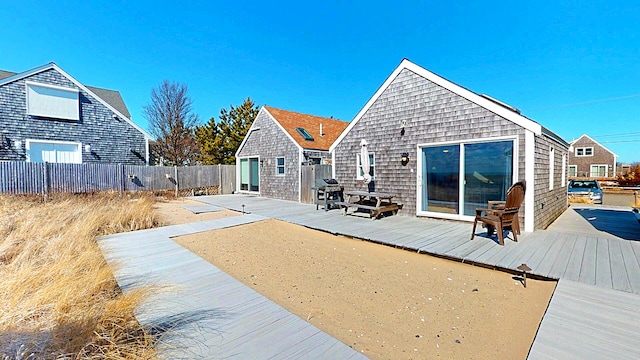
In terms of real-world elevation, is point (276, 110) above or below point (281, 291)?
above

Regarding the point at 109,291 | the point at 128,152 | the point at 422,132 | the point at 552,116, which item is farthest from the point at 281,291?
the point at 552,116

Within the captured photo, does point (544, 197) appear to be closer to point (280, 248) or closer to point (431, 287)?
point (431, 287)

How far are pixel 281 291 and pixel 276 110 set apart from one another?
511 inches

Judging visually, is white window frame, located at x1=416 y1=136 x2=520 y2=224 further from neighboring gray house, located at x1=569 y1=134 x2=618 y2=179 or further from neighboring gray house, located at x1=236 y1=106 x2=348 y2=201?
neighboring gray house, located at x1=569 y1=134 x2=618 y2=179

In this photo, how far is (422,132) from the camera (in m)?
7.82

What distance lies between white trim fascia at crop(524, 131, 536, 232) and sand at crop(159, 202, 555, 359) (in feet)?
10.0

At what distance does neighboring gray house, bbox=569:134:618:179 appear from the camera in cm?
2909

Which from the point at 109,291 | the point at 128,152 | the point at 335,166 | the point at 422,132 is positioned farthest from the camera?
the point at 128,152

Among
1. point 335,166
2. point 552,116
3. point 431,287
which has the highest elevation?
point 552,116

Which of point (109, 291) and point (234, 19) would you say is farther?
point (234, 19)

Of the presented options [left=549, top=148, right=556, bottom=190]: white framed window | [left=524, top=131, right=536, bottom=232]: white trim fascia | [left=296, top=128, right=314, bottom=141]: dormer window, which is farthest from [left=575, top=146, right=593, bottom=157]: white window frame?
[left=524, top=131, right=536, bottom=232]: white trim fascia

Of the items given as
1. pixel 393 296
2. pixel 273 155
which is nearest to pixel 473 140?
pixel 393 296

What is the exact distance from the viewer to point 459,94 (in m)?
7.00

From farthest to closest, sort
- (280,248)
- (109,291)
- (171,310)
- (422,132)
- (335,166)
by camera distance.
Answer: (335,166) < (422,132) < (280,248) < (109,291) < (171,310)
